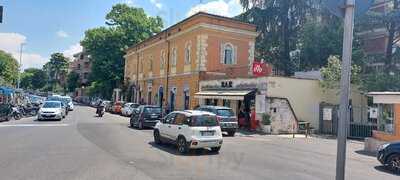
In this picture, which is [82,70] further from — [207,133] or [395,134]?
[395,134]

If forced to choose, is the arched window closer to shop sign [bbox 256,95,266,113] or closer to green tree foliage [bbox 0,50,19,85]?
shop sign [bbox 256,95,266,113]

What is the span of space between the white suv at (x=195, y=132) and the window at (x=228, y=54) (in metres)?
21.7

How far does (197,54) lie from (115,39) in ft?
115

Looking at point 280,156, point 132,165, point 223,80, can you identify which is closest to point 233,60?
point 223,80

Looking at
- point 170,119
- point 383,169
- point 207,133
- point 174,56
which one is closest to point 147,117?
→ point 170,119

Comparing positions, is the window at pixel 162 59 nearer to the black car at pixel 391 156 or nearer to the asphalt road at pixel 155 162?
the asphalt road at pixel 155 162

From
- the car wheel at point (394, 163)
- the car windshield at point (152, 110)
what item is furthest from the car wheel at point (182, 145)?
the car windshield at point (152, 110)

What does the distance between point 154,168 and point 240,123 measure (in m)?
18.0

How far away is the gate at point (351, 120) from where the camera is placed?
2428 cm

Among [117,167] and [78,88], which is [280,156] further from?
[78,88]

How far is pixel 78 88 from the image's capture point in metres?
116

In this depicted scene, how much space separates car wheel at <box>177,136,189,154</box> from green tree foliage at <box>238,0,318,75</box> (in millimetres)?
29462

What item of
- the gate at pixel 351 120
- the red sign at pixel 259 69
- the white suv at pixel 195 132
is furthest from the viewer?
the red sign at pixel 259 69

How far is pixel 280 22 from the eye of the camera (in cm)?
4231
